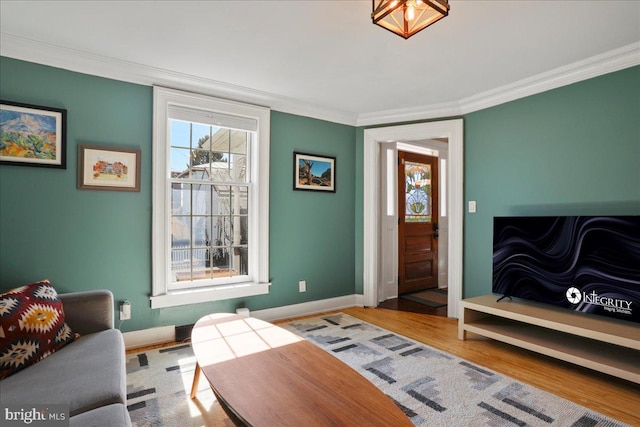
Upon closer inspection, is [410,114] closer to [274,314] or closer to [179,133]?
[179,133]

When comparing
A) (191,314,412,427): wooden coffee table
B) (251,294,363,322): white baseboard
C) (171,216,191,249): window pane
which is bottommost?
(251,294,363,322): white baseboard

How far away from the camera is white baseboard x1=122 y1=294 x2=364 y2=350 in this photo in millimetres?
2779

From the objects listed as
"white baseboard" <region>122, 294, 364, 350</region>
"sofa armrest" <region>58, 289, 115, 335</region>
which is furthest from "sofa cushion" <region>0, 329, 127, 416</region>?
"white baseboard" <region>122, 294, 364, 350</region>

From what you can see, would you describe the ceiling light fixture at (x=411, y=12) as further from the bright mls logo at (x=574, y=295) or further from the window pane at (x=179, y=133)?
the bright mls logo at (x=574, y=295)

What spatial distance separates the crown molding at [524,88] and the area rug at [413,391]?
7.92 ft

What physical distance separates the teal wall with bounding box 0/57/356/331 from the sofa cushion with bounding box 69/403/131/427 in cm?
160

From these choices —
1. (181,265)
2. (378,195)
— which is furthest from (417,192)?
(181,265)

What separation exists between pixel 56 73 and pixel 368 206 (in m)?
3.17

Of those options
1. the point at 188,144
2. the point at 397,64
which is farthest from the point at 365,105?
the point at 188,144

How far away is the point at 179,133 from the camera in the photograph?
122 inches

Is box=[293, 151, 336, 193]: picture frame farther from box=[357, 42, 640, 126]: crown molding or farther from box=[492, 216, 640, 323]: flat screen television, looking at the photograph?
box=[492, 216, 640, 323]: flat screen television

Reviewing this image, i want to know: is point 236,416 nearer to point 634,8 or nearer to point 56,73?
point 56,73

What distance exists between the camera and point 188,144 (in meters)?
3.13

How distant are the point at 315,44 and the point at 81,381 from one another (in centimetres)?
239
